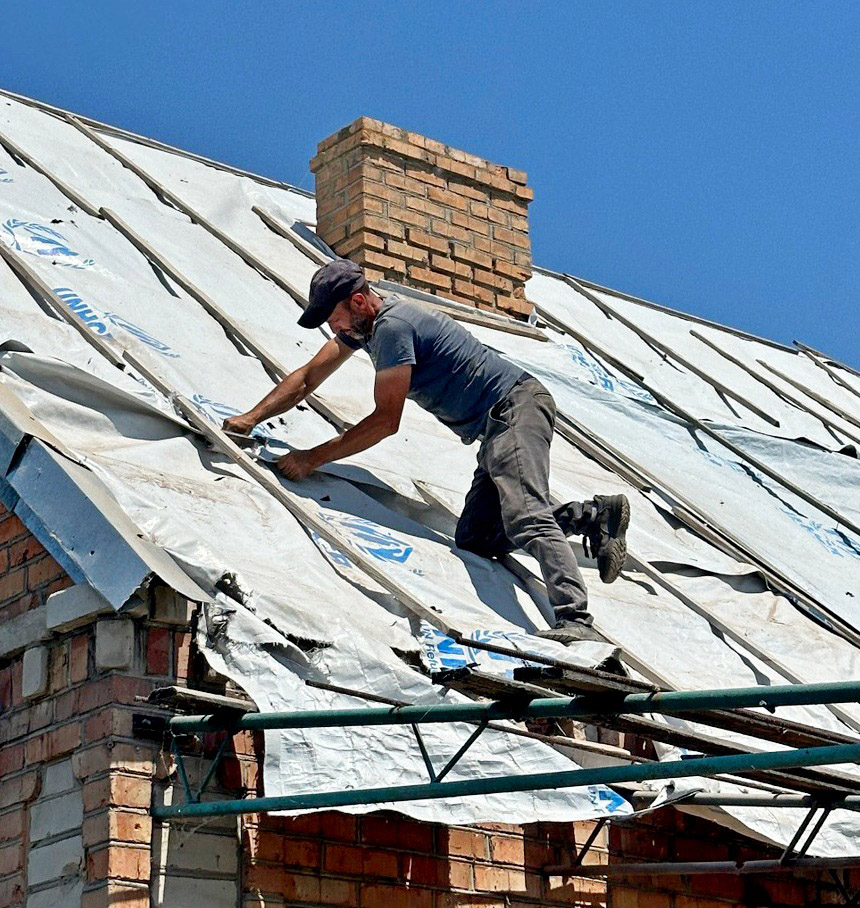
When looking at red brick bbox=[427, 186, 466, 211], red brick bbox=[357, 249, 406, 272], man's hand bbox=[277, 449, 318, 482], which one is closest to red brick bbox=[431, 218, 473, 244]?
red brick bbox=[427, 186, 466, 211]

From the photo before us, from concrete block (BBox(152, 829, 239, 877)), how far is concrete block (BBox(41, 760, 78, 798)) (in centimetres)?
33

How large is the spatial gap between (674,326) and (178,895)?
7903 millimetres

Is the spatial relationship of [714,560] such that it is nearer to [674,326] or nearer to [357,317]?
[357,317]

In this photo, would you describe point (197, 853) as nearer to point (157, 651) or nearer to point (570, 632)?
point (157, 651)

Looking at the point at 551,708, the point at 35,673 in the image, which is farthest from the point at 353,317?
the point at 551,708

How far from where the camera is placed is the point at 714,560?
296 inches

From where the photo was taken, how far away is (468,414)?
6.64m

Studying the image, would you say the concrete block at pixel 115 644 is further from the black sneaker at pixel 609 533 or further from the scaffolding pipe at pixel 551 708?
the black sneaker at pixel 609 533

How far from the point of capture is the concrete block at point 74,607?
4.96m

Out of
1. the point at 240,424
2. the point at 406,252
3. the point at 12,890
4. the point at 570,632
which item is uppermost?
the point at 406,252

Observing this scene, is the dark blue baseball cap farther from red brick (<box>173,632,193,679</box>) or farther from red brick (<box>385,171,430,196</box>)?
red brick (<box>385,171,430,196</box>)

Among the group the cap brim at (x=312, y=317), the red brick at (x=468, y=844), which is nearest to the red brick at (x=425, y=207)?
the cap brim at (x=312, y=317)

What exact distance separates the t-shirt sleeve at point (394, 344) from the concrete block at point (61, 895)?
7.75 ft

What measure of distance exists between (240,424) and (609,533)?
1452 mm
